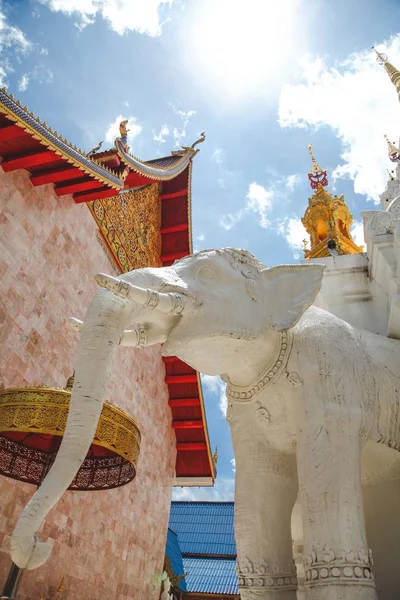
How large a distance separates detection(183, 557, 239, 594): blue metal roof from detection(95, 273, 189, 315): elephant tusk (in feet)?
36.4

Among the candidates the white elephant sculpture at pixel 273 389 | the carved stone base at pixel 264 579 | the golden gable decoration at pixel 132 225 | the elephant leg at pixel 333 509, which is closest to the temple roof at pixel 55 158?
the golden gable decoration at pixel 132 225

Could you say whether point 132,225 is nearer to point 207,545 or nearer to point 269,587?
point 269,587

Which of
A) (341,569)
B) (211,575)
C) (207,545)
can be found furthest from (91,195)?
(207,545)

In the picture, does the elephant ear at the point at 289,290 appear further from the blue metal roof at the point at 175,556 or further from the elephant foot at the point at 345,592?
the blue metal roof at the point at 175,556

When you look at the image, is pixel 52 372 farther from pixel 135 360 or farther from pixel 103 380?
pixel 103 380

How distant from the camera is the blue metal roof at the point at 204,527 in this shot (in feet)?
44.6

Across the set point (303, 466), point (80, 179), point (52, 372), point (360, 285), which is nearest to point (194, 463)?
point (52, 372)

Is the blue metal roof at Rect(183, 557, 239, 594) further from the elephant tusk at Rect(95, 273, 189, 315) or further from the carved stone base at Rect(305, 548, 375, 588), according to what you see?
the elephant tusk at Rect(95, 273, 189, 315)

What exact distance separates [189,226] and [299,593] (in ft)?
28.1

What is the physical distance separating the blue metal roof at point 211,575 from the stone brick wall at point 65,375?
4.22 m

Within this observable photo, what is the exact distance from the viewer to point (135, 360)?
26.6ft

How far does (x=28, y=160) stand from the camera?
5.40 meters

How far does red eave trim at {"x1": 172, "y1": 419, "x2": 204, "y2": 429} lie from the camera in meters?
9.22

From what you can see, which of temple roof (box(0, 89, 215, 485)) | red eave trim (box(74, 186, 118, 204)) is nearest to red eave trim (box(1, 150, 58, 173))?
temple roof (box(0, 89, 215, 485))
